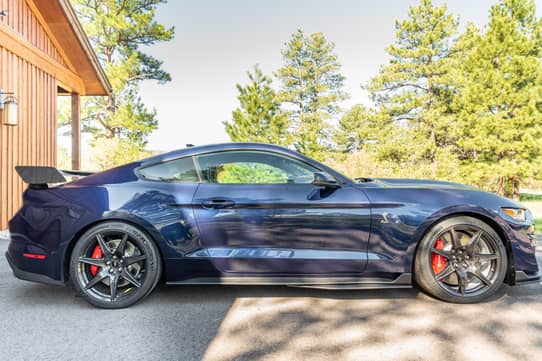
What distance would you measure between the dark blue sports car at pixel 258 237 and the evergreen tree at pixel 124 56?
1823 centimetres

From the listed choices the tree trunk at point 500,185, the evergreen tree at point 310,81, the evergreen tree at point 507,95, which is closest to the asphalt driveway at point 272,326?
the evergreen tree at point 507,95

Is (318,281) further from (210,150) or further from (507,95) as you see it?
(507,95)

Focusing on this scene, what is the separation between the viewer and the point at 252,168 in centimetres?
300

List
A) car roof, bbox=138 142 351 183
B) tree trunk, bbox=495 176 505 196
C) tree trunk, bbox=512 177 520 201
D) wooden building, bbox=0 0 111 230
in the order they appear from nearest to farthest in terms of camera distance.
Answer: car roof, bbox=138 142 351 183
wooden building, bbox=0 0 111 230
tree trunk, bbox=512 177 520 201
tree trunk, bbox=495 176 505 196

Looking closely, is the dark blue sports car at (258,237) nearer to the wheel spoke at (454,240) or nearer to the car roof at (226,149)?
the wheel spoke at (454,240)

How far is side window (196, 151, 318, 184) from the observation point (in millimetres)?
2908

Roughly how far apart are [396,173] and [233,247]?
59.2ft

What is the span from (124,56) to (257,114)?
10.9 m

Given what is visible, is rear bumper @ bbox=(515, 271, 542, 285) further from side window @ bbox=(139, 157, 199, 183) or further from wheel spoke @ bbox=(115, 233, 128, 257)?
wheel spoke @ bbox=(115, 233, 128, 257)

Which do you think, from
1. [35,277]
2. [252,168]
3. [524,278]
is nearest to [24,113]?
[35,277]

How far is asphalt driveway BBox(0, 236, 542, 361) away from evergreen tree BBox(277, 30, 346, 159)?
28.3 m

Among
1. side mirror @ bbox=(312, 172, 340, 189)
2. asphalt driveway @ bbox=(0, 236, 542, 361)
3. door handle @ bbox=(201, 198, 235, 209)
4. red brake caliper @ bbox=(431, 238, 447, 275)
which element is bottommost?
asphalt driveway @ bbox=(0, 236, 542, 361)

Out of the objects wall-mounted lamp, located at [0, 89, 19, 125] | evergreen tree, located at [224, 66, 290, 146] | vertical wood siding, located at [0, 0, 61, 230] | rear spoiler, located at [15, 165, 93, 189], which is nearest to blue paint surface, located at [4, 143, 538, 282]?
rear spoiler, located at [15, 165, 93, 189]

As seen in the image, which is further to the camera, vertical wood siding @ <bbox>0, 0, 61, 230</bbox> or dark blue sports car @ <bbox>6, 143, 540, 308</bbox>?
vertical wood siding @ <bbox>0, 0, 61, 230</bbox>
